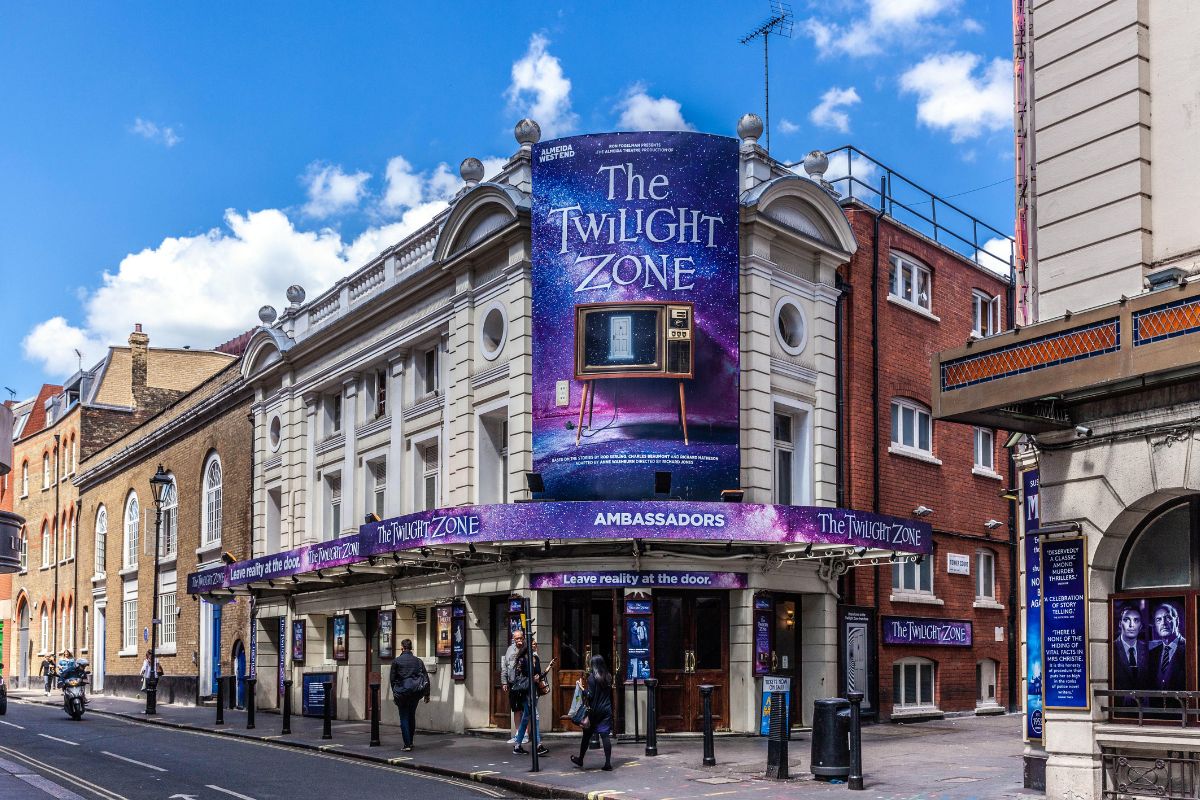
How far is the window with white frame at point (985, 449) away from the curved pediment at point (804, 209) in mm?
6878

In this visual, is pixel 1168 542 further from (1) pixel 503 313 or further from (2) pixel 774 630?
(1) pixel 503 313

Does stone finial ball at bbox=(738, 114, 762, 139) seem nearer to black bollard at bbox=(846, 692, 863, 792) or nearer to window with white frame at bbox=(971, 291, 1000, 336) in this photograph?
window with white frame at bbox=(971, 291, 1000, 336)

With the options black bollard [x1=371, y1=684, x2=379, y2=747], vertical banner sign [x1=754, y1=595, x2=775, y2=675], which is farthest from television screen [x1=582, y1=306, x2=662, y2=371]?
black bollard [x1=371, y1=684, x2=379, y2=747]

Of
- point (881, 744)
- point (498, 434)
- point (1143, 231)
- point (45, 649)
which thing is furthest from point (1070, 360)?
point (45, 649)

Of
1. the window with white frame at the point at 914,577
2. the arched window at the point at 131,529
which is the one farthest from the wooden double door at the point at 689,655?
the arched window at the point at 131,529

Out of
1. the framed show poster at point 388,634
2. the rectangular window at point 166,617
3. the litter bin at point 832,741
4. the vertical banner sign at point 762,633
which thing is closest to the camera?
the litter bin at point 832,741

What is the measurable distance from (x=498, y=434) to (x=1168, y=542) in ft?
45.7

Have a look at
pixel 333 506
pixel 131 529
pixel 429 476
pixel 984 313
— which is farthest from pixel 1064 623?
pixel 131 529

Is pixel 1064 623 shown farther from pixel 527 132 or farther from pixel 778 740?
pixel 527 132

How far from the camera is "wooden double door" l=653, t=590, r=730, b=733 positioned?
22.2 m

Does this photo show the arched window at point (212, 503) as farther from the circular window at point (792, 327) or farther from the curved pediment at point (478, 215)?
the circular window at point (792, 327)

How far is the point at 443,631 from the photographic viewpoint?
2530cm

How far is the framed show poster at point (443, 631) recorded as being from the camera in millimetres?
25141

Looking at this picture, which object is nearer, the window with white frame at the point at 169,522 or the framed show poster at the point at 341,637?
the framed show poster at the point at 341,637
